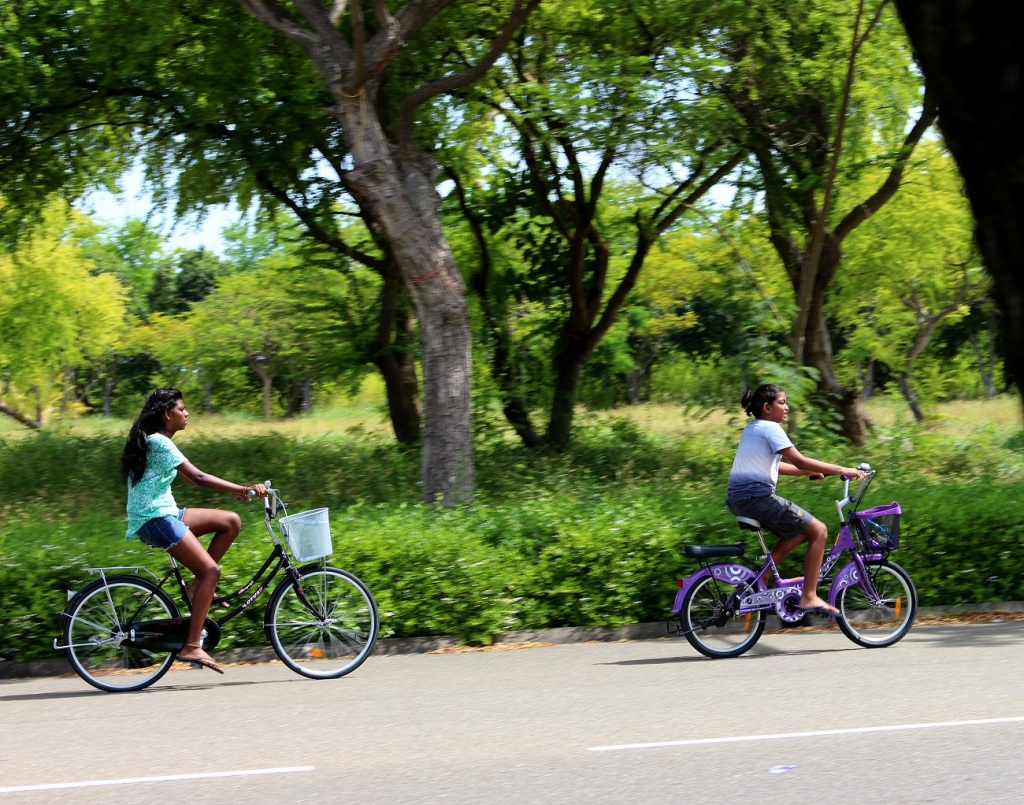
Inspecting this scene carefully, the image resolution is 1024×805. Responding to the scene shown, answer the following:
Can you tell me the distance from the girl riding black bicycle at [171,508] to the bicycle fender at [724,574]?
10.7 feet

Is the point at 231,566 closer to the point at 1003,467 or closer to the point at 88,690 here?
the point at 88,690

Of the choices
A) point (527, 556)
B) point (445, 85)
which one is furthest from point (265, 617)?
point (445, 85)

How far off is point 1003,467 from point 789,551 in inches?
503

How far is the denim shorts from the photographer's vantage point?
811 centimetres

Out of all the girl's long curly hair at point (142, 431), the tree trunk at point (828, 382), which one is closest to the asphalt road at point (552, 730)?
the girl's long curly hair at point (142, 431)

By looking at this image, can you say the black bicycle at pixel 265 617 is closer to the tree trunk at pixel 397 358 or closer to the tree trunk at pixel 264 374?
the tree trunk at pixel 397 358

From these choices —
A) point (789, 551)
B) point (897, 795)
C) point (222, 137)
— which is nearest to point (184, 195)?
point (222, 137)

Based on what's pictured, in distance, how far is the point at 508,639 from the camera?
10.0 meters

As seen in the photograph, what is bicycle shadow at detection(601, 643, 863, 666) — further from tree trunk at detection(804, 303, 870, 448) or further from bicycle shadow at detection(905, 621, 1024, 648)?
tree trunk at detection(804, 303, 870, 448)

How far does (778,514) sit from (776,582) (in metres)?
0.56

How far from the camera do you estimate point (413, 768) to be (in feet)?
19.6

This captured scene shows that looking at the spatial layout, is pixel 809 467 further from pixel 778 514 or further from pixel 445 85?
pixel 445 85

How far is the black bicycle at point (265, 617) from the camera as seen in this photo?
832cm

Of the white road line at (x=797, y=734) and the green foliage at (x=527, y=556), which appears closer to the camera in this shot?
the white road line at (x=797, y=734)
